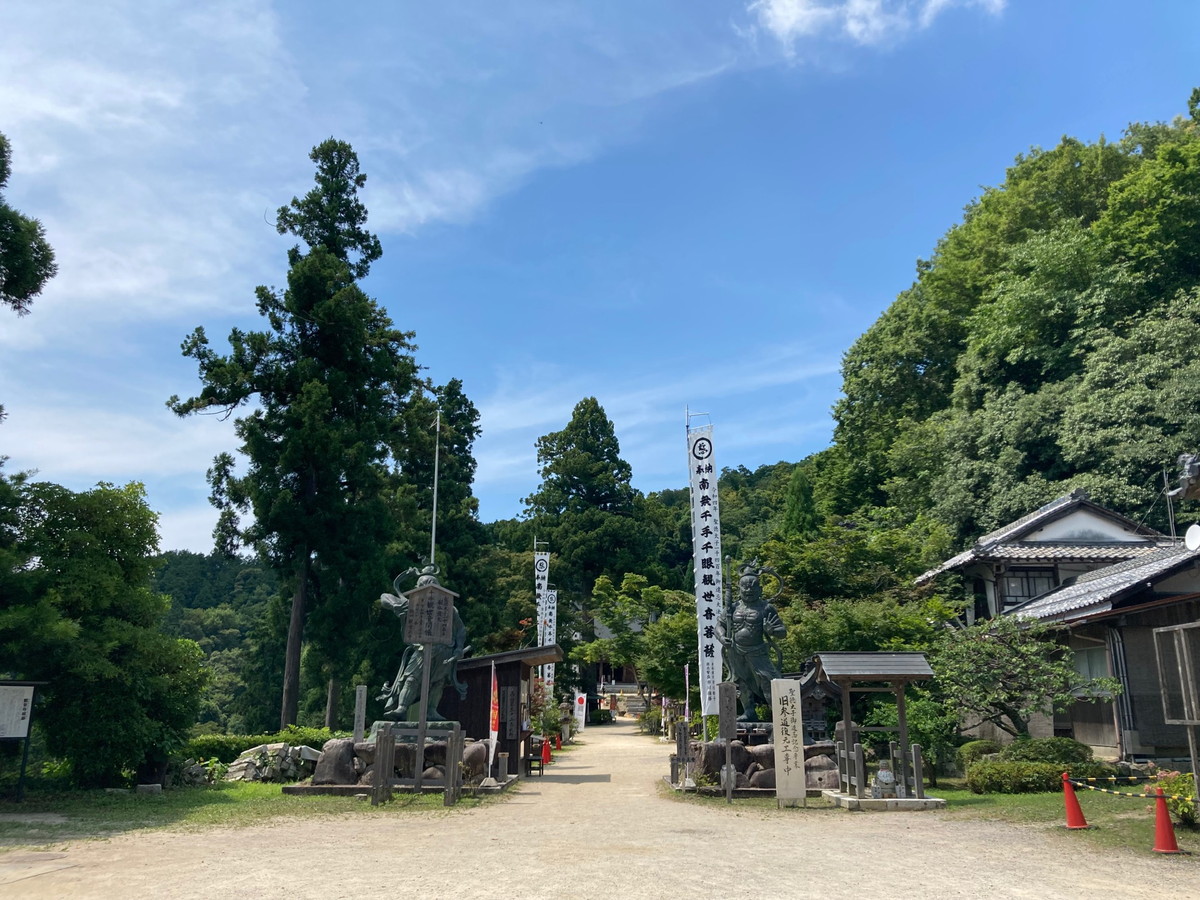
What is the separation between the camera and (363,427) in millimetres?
22844

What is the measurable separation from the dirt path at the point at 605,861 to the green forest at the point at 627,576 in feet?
17.7

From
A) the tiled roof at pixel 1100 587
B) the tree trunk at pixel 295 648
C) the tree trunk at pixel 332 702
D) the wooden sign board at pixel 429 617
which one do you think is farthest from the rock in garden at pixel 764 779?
the tree trunk at pixel 332 702

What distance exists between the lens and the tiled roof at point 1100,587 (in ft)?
51.3

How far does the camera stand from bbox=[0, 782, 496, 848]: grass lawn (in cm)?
1015

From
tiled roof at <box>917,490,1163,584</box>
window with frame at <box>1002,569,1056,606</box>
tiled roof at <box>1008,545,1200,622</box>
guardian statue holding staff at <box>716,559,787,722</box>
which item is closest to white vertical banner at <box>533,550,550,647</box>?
tiled roof at <box>917,490,1163,584</box>

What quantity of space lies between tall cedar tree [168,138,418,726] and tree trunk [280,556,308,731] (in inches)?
1.0

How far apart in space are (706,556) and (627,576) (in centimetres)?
1918

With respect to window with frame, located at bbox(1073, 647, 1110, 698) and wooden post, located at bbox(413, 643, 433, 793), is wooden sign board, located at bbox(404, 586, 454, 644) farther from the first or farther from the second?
window with frame, located at bbox(1073, 647, 1110, 698)

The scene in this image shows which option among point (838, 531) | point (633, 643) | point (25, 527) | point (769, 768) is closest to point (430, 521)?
point (633, 643)

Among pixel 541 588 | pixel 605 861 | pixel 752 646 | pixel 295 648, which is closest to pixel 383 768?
pixel 605 861

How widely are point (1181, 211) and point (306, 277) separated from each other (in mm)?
30082

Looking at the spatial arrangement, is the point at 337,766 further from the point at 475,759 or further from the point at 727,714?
the point at 727,714

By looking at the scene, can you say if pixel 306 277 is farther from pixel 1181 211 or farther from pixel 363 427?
pixel 1181 211

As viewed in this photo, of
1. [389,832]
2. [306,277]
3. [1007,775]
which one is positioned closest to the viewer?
[389,832]
